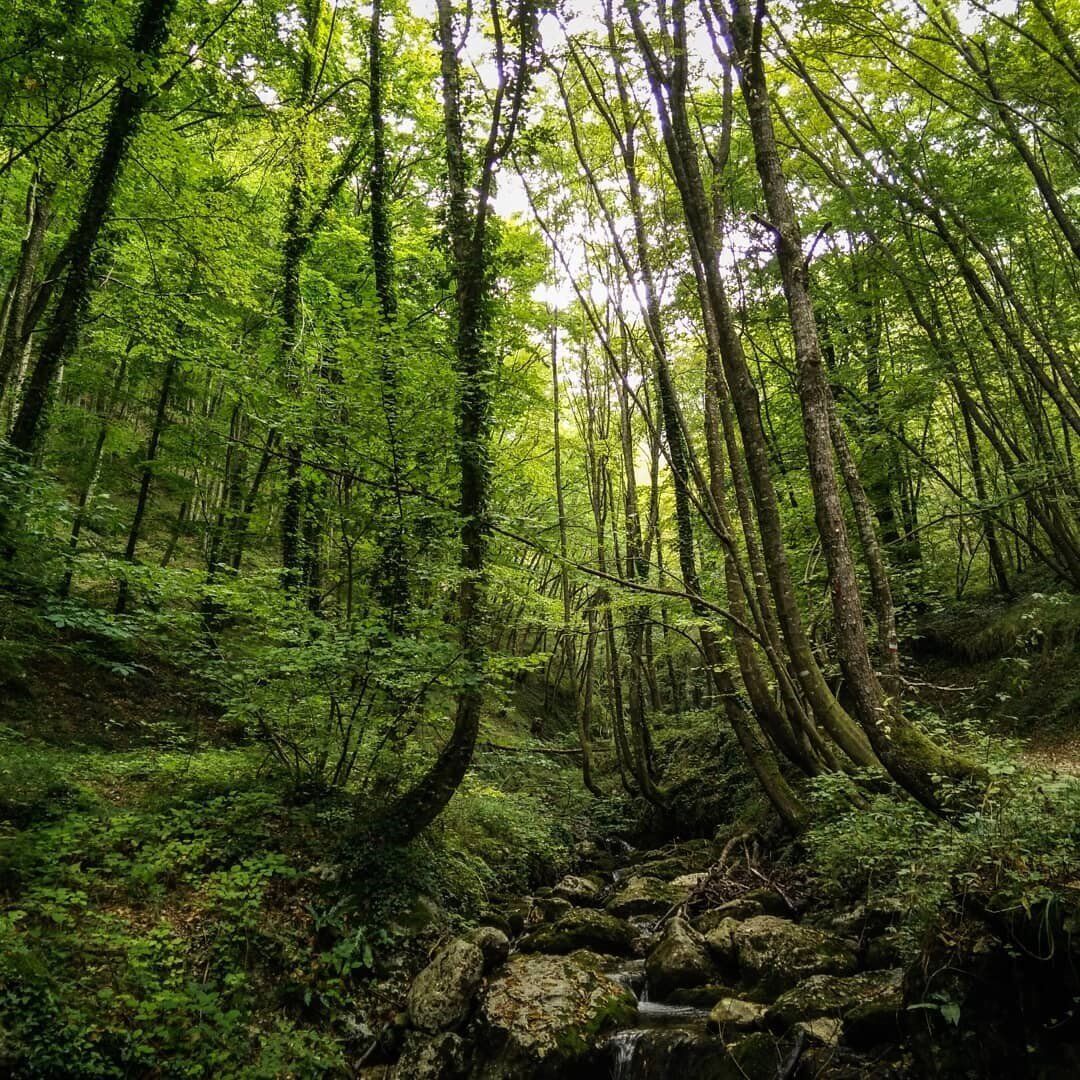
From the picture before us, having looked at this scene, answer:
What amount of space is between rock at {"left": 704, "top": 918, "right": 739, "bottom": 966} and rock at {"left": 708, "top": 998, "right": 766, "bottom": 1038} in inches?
44.8

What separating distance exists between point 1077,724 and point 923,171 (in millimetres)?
9778

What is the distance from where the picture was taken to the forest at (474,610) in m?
4.71

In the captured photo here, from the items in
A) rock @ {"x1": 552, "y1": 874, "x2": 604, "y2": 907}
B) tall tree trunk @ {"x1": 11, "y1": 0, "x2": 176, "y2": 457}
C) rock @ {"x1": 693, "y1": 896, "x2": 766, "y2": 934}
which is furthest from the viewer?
rock @ {"x1": 552, "y1": 874, "x2": 604, "y2": 907}

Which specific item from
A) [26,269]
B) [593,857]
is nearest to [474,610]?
[593,857]

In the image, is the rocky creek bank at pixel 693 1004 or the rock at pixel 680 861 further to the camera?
the rock at pixel 680 861

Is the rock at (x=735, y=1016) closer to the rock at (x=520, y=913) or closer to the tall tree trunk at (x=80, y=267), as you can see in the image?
the rock at (x=520, y=913)

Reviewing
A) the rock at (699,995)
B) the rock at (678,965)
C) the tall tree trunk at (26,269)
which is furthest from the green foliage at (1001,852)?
the tall tree trunk at (26,269)

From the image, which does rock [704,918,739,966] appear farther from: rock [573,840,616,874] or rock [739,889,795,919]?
rock [573,840,616,874]

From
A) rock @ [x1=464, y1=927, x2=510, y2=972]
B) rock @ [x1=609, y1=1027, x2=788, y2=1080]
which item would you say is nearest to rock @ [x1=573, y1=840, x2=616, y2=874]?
rock @ [x1=464, y1=927, x2=510, y2=972]

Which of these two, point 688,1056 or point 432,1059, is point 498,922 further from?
point 688,1056

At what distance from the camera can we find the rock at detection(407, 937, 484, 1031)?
18.7 ft

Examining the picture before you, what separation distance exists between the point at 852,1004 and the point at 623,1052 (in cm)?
203

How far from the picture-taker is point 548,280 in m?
18.6

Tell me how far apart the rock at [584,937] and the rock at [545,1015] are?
0.72 metres
